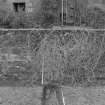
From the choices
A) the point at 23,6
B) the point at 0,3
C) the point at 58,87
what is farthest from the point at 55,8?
the point at 58,87

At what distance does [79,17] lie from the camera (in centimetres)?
785

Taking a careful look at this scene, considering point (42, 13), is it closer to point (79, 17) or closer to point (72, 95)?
point (79, 17)

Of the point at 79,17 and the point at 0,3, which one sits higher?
the point at 0,3

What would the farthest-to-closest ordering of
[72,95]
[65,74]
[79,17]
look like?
[79,17], [65,74], [72,95]

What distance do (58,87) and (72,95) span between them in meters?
0.40

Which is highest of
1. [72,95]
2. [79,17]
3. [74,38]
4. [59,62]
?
[79,17]

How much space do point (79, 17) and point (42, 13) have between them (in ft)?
4.70

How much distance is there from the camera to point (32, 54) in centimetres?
451

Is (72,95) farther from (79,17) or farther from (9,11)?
(9,11)

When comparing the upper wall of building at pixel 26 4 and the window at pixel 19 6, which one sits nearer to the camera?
the upper wall of building at pixel 26 4

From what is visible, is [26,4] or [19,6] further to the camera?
[19,6]

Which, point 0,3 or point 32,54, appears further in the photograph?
point 0,3

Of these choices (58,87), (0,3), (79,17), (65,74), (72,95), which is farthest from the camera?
(0,3)

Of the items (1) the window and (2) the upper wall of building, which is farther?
(1) the window
